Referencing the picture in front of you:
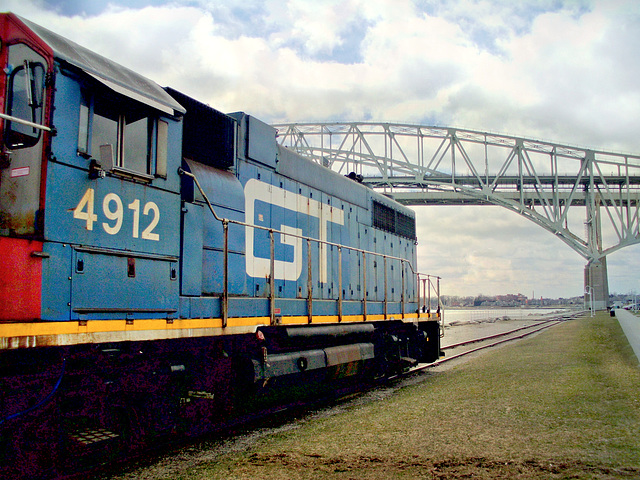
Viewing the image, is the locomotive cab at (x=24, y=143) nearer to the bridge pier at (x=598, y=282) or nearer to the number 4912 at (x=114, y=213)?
the number 4912 at (x=114, y=213)

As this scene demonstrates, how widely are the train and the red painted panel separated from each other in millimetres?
11

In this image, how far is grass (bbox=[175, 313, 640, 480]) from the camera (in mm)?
4848

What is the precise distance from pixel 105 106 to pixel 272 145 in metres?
4.06

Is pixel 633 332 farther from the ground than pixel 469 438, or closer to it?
farther from the ground

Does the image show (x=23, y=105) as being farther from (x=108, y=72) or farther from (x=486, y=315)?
(x=486, y=315)

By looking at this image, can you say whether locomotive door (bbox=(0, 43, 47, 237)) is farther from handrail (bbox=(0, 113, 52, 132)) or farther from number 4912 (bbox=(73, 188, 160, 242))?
number 4912 (bbox=(73, 188, 160, 242))

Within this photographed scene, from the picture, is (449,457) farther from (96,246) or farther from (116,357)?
(96,246)

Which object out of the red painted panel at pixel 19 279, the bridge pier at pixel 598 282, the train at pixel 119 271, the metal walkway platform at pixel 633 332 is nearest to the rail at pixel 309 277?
the train at pixel 119 271

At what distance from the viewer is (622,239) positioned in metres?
63.7

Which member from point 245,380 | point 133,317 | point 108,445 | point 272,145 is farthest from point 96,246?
point 272,145

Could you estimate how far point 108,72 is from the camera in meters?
5.38

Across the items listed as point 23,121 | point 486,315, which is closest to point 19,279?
point 23,121

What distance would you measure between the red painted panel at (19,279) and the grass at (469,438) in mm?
2105

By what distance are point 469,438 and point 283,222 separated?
4813 mm
